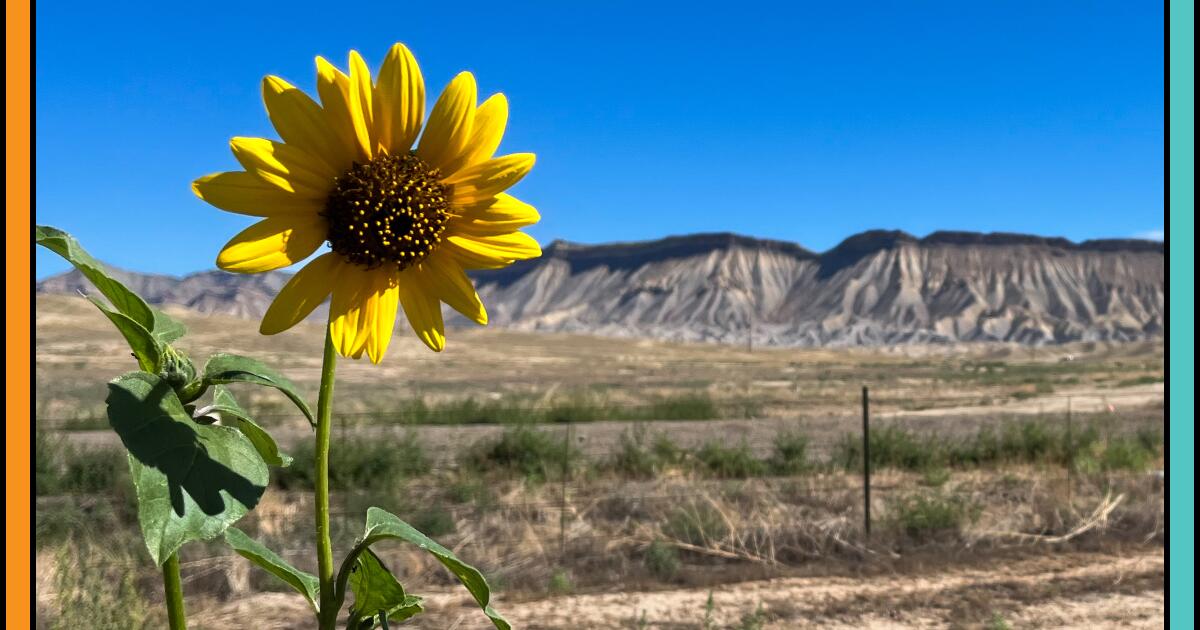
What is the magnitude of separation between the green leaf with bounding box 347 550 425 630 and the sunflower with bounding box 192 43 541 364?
0.30 m

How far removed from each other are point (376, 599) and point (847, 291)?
451ft

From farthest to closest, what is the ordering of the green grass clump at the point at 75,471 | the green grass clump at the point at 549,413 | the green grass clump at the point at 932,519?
the green grass clump at the point at 549,413 < the green grass clump at the point at 75,471 < the green grass clump at the point at 932,519

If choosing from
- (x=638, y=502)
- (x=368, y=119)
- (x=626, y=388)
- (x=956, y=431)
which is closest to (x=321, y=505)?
(x=368, y=119)

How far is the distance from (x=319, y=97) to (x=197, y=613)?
6976 mm

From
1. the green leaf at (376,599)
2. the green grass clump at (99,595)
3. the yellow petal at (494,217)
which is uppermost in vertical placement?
the yellow petal at (494,217)

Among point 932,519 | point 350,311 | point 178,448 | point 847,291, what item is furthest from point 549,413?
point 847,291

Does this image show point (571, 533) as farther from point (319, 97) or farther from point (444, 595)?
point (319, 97)

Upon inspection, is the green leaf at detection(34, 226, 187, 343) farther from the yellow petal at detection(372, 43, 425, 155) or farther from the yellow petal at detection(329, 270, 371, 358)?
the yellow petal at detection(372, 43, 425, 155)

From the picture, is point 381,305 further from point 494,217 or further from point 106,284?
point 106,284

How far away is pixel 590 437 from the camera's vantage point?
19469 mm

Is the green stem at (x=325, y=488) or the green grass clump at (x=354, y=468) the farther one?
the green grass clump at (x=354, y=468)

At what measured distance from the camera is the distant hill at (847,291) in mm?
122812

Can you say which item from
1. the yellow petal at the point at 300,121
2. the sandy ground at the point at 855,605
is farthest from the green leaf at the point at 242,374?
the sandy ground at the point at 855,605

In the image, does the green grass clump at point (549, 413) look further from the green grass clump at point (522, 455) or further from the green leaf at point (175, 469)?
the green leaf at point (175, 469)
